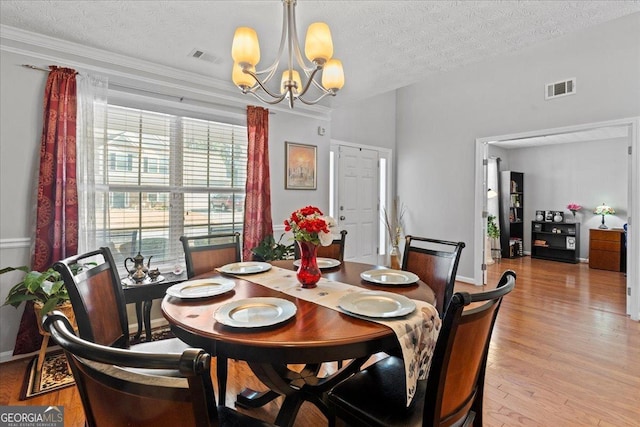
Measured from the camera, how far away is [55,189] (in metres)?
2.51

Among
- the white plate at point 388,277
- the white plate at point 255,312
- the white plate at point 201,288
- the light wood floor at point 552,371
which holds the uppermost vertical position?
the white plate at point 388,277

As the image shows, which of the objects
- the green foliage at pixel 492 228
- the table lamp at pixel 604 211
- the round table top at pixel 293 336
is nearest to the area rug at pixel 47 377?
the round table top at pixel 293 336

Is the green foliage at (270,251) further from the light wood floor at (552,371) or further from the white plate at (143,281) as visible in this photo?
the light wood floor at (552,371)

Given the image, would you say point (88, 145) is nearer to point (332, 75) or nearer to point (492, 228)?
point (332, 75)

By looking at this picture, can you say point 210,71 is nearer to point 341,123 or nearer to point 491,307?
point 341,123

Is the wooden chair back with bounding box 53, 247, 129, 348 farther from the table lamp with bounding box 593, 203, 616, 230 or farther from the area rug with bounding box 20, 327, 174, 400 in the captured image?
the table lamp with bounding box 593, 203, 616, 230

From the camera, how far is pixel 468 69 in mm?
4801

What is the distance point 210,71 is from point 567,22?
9.64 ft

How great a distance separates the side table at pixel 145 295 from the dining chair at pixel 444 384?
1890mm

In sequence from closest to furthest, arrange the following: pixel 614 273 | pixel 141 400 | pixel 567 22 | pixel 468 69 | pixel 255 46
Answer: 1. pixel 141 400
2. pixel 255 46
3. pixel 567 22
4. pixel 468 69
5. pixel 614 273

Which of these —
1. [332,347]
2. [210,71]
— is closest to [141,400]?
[332,347]

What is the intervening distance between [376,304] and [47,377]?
7.83ft

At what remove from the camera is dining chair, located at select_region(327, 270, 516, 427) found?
1.01 m

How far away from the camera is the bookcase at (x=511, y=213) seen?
6.98 meters
